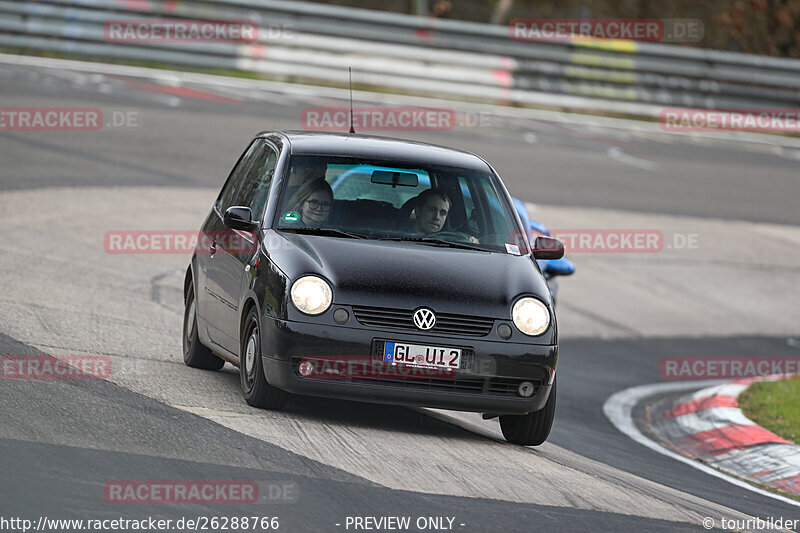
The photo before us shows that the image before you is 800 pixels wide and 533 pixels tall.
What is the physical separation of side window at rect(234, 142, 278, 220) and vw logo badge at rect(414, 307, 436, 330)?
4.74 ft

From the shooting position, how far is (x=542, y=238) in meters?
8.29

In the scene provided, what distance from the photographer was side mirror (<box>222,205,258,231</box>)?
8062mm

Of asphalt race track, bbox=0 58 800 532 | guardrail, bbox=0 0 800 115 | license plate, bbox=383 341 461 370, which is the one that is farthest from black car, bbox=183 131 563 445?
guardrail, bbox=0 0 800 115

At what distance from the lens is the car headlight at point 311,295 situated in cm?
724

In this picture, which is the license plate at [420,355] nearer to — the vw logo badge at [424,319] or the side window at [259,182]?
the vw logo badge at [424,319]

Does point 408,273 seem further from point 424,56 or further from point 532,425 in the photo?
point 424,56

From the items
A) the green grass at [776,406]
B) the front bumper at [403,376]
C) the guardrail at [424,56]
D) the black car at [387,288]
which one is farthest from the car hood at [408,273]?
the guardrail at [424,56]

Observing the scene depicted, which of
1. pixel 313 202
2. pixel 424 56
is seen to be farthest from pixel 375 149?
pixel 424 56

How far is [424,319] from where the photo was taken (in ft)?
23.7

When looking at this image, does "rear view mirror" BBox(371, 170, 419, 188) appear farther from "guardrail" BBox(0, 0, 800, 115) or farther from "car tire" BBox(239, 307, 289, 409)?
"guardrail" BBox(0, 0, 800, 115)

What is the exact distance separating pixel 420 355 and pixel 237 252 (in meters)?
1.62

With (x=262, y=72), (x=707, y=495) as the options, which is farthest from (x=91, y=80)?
(x=707, y=495)

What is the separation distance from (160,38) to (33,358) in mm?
18000

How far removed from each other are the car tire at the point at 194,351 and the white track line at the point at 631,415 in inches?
125
